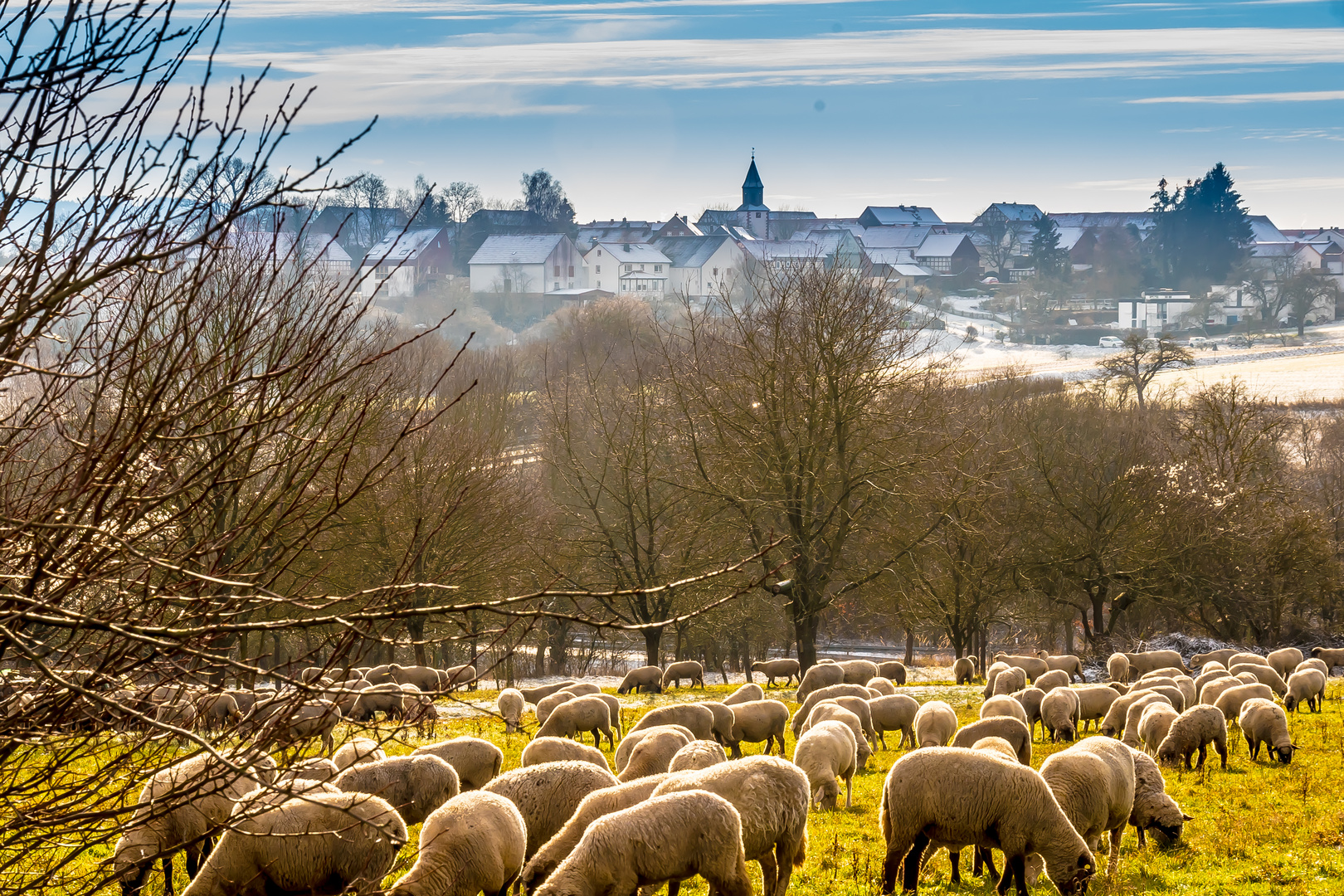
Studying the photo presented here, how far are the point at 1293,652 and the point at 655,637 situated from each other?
15295mm

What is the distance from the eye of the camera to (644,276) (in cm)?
13862

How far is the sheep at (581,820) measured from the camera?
26.3 feet

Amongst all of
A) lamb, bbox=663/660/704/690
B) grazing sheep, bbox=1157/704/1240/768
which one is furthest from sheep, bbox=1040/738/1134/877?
lamb, bbox=663/660/704/690

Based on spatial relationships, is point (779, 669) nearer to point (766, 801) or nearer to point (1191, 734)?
point (1191, 734)

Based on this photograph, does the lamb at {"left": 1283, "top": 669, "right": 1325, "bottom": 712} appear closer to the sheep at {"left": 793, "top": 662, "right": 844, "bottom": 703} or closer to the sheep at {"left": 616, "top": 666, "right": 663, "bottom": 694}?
the sheep at {"left": 793, "top": 662, "right": 844, "bottom": 703}

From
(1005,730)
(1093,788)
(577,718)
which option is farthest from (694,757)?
(577,718)

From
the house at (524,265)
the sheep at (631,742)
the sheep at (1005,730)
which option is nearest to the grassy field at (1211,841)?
the sheep at (1005,730)

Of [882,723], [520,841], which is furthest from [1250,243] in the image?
[520,841]

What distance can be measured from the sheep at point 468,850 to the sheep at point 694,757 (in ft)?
7.44

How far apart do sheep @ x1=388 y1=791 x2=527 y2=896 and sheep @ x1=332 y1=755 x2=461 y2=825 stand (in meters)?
1.69

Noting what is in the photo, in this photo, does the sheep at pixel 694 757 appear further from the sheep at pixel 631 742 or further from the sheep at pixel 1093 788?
the sheep at pixel 1093 788

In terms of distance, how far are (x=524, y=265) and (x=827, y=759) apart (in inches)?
4965

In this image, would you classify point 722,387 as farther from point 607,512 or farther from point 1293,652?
point 1293,652

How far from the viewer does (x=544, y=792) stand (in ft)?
30.1
